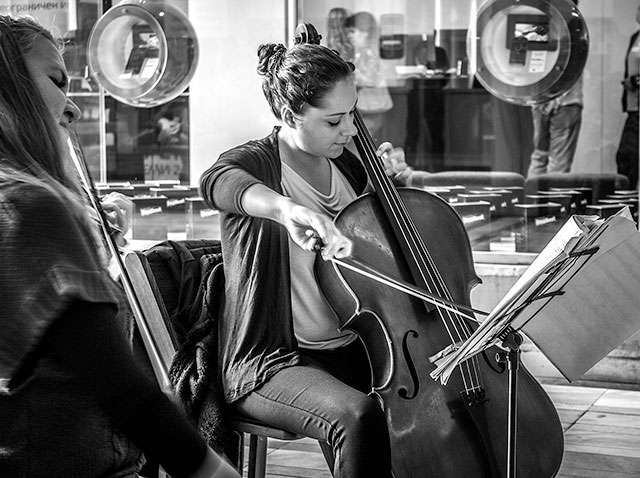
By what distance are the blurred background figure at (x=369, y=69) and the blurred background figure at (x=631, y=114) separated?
91 centimetres

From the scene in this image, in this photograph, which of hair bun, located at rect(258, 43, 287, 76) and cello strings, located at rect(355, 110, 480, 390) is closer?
cello strings, located at rect(355, 110, 480, 390)

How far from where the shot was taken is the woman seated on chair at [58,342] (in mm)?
1024

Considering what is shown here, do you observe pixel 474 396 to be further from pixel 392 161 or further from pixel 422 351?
pixel 392 161

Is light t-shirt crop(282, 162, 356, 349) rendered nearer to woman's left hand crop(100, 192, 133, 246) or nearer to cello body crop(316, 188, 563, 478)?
cello body crop(316, 188, 563, 478)

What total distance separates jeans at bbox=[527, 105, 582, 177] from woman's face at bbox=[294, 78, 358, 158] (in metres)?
1.93

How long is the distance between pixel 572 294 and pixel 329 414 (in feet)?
1.57

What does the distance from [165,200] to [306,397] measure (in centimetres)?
262

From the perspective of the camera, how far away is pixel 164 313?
1977 mm

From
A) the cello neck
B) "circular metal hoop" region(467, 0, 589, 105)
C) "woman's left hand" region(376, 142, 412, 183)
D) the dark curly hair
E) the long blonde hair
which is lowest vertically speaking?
the cello neck

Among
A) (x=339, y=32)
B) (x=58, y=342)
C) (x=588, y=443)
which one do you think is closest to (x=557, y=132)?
(x=339, y=32)

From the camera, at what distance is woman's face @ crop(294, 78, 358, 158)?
6.94 feet

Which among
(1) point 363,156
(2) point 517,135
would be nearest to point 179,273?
(1) point 363,156

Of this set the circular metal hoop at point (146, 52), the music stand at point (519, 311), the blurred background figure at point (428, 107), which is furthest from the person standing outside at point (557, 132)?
the music stand at point (519, 311)

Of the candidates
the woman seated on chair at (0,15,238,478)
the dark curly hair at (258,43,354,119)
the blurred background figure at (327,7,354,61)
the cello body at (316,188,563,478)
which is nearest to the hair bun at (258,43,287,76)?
the dark curly hair at (258,43,354,119)
